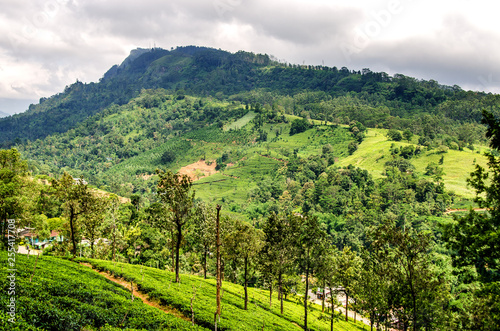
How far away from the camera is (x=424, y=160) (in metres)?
145

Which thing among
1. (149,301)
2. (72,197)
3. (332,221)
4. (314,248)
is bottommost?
(332,221)

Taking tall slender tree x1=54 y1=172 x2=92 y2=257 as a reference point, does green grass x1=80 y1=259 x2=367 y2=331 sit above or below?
below

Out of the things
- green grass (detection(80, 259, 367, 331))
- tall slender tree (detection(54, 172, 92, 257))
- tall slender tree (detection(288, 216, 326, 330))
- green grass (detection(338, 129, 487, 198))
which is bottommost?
green grass (detection(80, 259, 367, 331))

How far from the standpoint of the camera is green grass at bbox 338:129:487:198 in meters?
124

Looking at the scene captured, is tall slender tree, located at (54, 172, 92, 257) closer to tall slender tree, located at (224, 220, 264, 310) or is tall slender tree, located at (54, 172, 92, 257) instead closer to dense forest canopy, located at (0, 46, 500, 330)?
dense forest canopy, located at (0, 46, 500, 330)

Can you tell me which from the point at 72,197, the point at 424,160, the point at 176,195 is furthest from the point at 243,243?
the point at 424,160

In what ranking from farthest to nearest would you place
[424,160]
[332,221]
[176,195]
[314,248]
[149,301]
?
[424,160] → [332,221] → [314,248] → [176,195] → [149,301]

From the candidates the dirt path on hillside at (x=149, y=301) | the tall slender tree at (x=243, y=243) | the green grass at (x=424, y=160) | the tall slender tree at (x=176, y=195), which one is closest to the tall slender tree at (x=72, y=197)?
the dirt path on hillside at (x=149, y=301)

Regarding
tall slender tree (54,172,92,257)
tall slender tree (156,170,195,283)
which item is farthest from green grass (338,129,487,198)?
tall slender tree (54,172,92,257)

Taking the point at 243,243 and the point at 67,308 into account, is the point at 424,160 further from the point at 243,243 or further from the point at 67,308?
→ the point at 67,308

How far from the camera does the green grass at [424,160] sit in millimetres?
123750

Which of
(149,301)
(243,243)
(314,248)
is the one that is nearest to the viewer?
(149,301)

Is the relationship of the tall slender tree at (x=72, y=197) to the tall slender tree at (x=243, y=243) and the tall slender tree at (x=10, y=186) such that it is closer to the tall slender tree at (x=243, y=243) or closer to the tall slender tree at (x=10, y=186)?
the tall slender tree at (x=10, y=186)

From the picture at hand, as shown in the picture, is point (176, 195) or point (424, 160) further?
point (424, 160)
